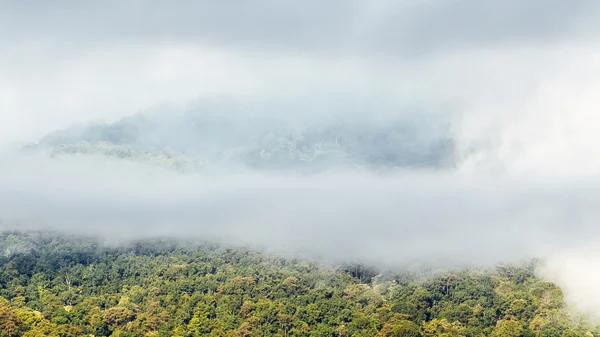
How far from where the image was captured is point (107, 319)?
9731cm

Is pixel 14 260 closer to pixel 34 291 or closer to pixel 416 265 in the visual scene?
pixel 34 291

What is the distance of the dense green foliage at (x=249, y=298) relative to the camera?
307 ft

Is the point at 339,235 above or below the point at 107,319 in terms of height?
above

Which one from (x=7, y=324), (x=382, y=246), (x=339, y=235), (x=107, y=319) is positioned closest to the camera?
(x=7, y=324)

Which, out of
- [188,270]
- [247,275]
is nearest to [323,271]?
[247,275]

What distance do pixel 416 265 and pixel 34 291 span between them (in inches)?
1960

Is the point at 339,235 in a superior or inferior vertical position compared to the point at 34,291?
superior

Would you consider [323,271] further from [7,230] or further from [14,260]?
[7,230]

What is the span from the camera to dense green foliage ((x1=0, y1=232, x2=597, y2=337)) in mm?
93688

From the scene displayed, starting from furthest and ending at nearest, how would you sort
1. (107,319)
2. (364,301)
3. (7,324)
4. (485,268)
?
1. (485,268)
2. (364,301)
3. (107,319)
4. (7,324)

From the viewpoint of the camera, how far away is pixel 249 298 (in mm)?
104375

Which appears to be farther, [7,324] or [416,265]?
[416,265]

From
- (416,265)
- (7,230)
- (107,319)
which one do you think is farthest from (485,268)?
(7,230)

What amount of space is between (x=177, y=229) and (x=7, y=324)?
184ft
